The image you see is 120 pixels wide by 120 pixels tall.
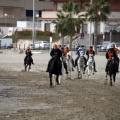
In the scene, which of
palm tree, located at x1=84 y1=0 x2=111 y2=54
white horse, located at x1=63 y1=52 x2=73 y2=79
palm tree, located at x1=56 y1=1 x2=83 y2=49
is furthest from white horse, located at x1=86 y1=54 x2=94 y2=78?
palm tree, located at x1=56 y1=1 x2=83 y2=49

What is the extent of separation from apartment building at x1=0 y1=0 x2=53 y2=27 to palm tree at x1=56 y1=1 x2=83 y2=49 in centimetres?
3084

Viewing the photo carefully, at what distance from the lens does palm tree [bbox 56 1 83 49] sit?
8331 cm

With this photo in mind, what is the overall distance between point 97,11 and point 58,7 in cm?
3293

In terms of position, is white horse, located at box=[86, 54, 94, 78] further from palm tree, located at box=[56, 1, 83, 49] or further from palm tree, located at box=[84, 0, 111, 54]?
palm tree, located at box=[56, 1, 83, 49]

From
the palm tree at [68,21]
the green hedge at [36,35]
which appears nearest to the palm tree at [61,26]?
the palm tree at [68,21]

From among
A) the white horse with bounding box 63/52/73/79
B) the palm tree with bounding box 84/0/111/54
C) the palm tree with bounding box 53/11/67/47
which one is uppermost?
the palm tree with bounding box 84/0/111/54

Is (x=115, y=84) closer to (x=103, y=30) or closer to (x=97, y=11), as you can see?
(x=97, y=11)

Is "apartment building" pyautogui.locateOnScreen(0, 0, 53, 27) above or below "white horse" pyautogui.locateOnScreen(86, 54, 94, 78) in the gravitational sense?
above

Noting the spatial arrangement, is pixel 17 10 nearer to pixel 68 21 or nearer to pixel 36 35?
pixel 36 35

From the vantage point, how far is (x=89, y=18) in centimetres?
7594

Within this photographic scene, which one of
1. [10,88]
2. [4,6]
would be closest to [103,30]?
[4,6]

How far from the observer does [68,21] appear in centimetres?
8419

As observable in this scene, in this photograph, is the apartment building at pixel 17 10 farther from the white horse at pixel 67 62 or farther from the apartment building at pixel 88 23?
the white horse at pixel 67 62

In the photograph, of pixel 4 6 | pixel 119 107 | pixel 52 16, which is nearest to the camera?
pixel 119 107
